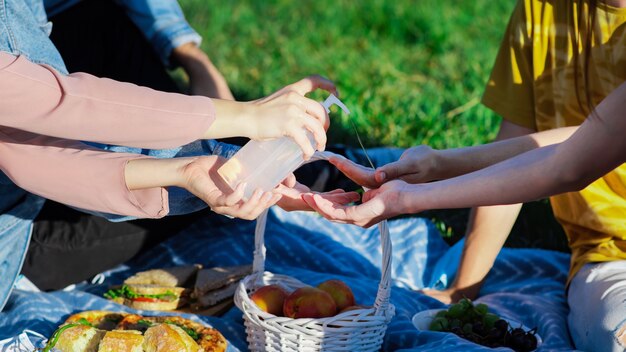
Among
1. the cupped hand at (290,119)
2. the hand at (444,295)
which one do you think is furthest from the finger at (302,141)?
the hand at (444,295)

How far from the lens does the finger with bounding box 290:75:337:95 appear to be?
2.00 m

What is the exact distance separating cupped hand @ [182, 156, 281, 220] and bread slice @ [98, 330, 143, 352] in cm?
36

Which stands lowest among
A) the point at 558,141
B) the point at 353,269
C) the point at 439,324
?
the point at 353,269

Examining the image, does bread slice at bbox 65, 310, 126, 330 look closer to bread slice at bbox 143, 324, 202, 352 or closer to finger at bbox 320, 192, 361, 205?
bread slice at bbox 143, 324, 202, 352

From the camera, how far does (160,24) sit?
320 cm

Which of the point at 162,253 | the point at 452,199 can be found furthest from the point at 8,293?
the point at 452,199

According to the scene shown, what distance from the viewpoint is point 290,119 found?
1903 mm

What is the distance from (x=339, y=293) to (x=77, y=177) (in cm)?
69

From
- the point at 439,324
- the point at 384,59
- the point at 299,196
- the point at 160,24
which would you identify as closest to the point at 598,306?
the point at 439,324

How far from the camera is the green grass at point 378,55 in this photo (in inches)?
154

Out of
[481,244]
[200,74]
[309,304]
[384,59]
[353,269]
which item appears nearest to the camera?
[309,304]

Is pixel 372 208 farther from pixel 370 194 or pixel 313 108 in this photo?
pixel 313 108

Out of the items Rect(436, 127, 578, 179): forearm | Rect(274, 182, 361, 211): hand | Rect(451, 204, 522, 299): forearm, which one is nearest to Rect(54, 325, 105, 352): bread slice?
Rect(274, 182, 361, 211): hand

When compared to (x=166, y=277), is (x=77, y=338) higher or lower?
higher
